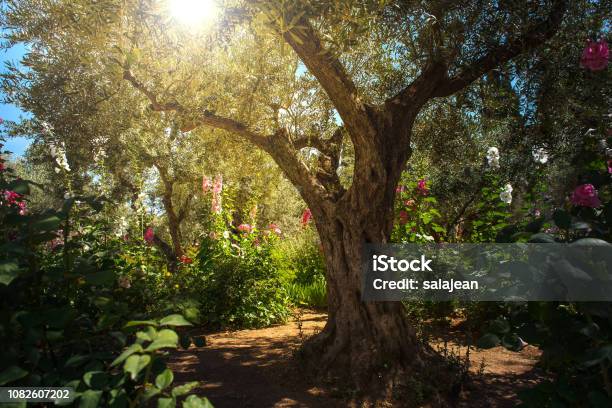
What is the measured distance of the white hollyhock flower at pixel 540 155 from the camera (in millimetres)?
5238

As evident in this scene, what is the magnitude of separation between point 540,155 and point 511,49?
1418 millimetres

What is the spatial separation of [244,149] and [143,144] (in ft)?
19.6

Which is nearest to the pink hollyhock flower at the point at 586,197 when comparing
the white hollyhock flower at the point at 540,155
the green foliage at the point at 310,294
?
the white hollyhock flower at the point at 540,155

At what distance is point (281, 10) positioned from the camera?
10.9ft

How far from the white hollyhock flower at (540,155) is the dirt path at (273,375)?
8.07 ft

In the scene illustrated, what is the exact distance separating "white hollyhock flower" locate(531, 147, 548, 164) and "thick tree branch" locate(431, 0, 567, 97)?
1203 millimetres

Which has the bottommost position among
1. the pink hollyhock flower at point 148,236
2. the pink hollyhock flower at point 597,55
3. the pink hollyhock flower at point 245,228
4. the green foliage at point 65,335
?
the green foliage at point 65,335

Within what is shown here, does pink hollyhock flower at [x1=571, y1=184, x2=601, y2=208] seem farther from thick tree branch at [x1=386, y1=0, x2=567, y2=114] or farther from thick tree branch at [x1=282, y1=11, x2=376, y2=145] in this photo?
thick tree branch at [x1=386, y1=0, x2=567, y2=114]

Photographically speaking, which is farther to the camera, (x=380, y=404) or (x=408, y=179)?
(x=408, y=179)

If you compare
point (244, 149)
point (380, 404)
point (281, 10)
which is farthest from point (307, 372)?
point (244, 149)

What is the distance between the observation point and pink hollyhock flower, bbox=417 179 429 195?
7111mm

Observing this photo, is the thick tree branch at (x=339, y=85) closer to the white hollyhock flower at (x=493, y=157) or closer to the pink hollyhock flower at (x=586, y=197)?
the pink hollyhock flower at (x=586, y=197)

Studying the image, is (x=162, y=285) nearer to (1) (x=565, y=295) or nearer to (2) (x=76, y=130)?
(2) (x=76, y=130)

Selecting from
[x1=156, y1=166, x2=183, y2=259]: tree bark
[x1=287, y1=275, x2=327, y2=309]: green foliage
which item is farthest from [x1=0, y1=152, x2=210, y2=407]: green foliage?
[x1=156, y1=166, x2=183, y2=259]: tree bark
